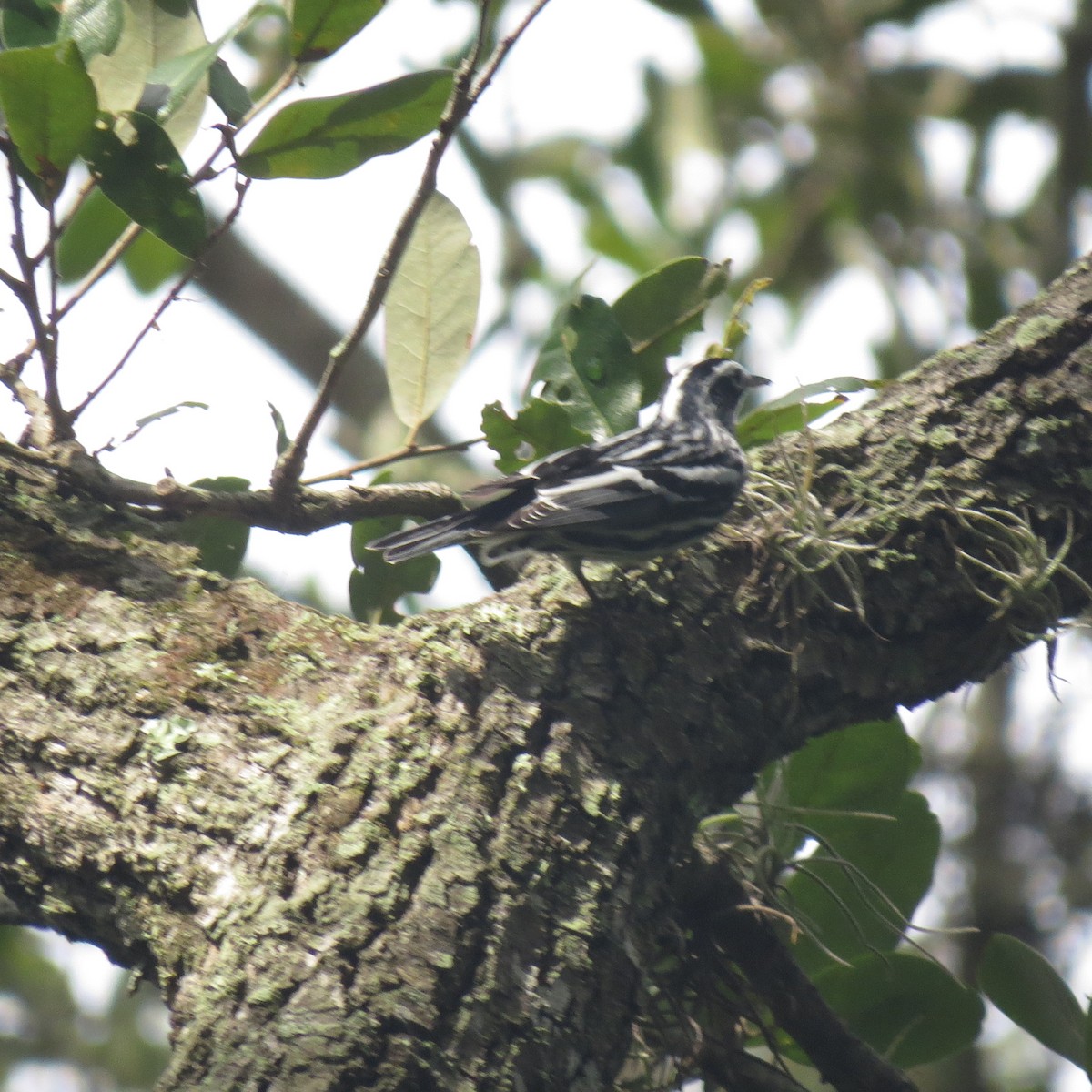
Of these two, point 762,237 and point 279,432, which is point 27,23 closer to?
point 279,432

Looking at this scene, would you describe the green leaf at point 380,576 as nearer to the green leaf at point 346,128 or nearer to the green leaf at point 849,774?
the green leaf at point 346,128

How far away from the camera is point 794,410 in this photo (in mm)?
2928

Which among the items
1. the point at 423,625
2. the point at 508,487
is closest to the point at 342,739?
the point at 423,625

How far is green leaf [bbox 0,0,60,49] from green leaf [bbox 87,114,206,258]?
0.86ft

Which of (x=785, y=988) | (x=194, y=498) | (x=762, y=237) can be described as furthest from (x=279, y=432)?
(x=762, y=237)

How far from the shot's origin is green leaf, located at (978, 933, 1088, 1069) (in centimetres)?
251

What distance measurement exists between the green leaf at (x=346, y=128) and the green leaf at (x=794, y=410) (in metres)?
1.06

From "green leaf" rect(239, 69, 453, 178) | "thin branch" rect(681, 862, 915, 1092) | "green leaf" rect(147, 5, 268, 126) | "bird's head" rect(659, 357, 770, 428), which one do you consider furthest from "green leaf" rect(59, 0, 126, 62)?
"thin branch" rect(681, 862, 915, 1092)

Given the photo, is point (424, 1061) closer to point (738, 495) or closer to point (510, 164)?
point (738, 495)

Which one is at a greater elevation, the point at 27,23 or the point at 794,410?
the point at 794,410

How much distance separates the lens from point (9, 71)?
7.11ft

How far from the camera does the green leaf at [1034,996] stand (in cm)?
251

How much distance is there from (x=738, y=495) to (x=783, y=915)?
926 mm

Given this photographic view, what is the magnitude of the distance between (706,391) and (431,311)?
3.31ft
